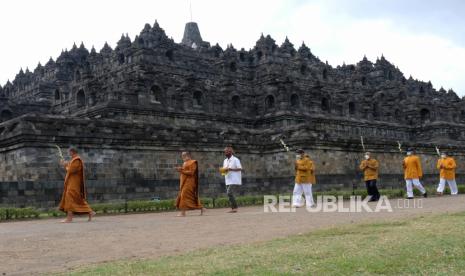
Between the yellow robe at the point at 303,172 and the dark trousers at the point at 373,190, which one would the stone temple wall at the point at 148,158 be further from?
the yellow robe at the point at 303,172

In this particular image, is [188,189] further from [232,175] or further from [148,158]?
[148,158]

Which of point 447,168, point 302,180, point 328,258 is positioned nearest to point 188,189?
point 302,180

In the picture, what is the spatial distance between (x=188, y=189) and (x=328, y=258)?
8.54m

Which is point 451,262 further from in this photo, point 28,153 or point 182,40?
point 182,40

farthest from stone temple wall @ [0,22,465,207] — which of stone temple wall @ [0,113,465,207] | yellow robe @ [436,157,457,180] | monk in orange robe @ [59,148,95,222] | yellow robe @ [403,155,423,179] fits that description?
yellow robe @ [403,155,423,179]

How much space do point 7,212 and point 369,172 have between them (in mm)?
11115

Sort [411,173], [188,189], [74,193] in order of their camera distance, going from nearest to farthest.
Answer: [74,193] → [188,189] → [411,173]

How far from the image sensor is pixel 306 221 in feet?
39.6

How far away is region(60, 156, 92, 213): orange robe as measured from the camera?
13531mm

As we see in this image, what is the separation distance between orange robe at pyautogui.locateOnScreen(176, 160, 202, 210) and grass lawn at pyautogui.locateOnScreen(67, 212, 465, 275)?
6.25 m

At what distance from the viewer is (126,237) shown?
990 cm

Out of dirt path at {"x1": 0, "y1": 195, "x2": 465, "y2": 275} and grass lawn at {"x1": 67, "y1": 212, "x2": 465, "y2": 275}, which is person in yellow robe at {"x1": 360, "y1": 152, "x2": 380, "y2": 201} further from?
grass lawn at {"x1": 67, "y1": 212, "x2": 465, "y2": 275}

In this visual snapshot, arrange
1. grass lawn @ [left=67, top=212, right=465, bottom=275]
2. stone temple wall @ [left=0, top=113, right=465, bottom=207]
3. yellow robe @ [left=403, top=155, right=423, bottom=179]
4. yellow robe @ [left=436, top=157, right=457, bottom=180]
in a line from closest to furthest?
grass lawn @ [left=67, top=212, right=465, bottom=275]
stone temple wall @ [left=0, top=113, right=465, bottom=207]
yellow robe @ [left=403, top=155, right=423, bottom=179]
yellow robe @ [left=436, top=157, right=457, bottom=180]

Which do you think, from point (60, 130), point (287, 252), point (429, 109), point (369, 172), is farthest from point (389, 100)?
point (287, 252)
